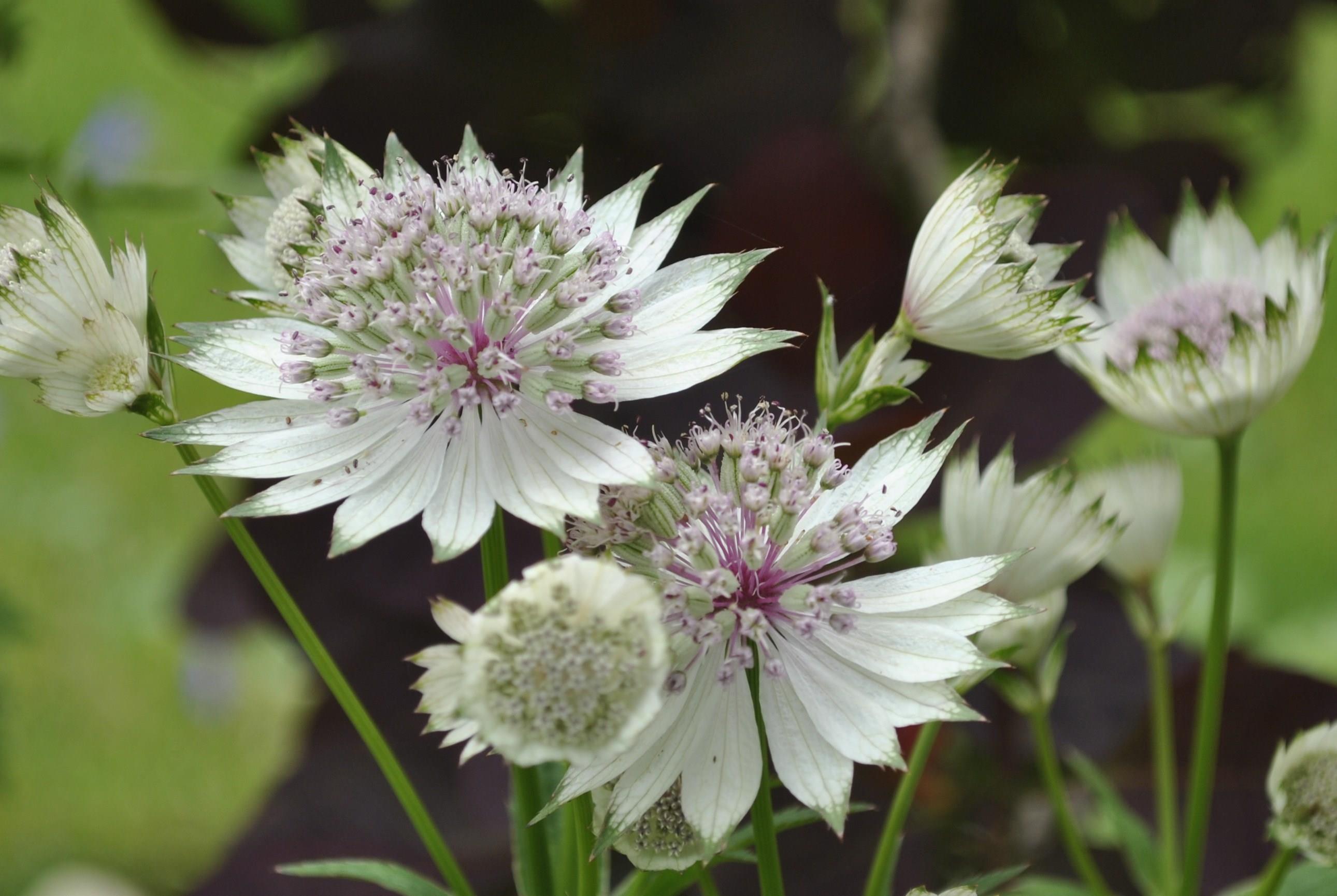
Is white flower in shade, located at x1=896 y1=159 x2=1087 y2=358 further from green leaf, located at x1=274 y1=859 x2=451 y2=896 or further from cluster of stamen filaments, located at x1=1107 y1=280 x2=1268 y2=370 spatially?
green leaf, located at x1=274 y1=859 x2=451 y2=896

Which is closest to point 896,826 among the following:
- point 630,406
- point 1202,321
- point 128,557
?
point 1202,321

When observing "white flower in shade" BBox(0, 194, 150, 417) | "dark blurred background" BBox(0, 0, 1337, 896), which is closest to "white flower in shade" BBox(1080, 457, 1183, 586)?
"dark blurred background" BBox(0, 0, 1337, 896)

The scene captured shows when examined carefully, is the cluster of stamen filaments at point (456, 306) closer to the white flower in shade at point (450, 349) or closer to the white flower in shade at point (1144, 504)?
the white flower in shade at point (450, 349)

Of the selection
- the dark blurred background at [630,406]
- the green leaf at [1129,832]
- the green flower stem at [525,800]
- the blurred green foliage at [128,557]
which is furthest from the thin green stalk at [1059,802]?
the blurred green foliage at [128,557]

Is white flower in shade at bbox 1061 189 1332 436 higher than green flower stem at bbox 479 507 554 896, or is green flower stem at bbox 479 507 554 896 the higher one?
white flower in shade at bbox 1061 189 1332 436

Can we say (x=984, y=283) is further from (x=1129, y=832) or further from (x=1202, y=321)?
(x=1129, y=832)

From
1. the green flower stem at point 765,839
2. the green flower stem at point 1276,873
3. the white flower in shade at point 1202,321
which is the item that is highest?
the white flower in shade at point 1202,321

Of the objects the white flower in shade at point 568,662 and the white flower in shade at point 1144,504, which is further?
the white flower in shade at point 1144,504
